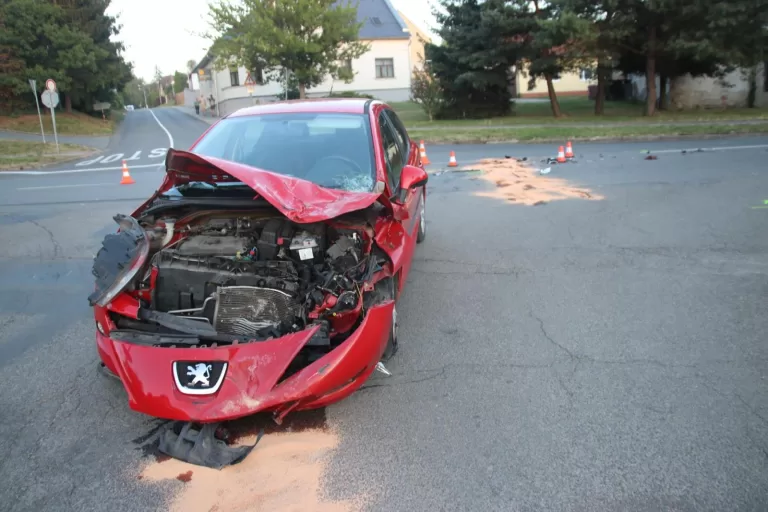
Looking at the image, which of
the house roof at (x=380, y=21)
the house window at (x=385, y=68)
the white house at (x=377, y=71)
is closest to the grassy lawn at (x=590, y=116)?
the white house at (x=377, y=71)

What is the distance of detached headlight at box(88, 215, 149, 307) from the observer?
11.7 feet

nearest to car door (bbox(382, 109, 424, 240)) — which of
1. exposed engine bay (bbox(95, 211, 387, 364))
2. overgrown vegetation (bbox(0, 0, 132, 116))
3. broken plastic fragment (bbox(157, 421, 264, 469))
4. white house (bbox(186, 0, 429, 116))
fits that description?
exposed engine bay (bbox(95, 211, 387, 364))

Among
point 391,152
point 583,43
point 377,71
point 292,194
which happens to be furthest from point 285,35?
point 292,194

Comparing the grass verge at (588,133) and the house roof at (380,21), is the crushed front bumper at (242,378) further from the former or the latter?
the house roof at (380,21)

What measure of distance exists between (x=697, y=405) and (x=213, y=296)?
2956mm

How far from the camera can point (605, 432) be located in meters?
3.27

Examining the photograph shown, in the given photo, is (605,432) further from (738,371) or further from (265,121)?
(265,121)

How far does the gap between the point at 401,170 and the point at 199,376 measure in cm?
303

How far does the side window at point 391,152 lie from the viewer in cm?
497

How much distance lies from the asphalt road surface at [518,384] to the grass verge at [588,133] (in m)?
11.3

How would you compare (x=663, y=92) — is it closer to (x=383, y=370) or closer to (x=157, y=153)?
(x=157, y=153)

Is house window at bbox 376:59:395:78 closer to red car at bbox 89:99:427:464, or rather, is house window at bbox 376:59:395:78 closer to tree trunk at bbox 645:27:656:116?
tree trunk at bbox 645:27:656:116

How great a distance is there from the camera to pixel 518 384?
12.5ft

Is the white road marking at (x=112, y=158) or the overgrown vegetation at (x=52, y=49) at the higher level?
the overgrown vegetation at (x=52, y=49)
